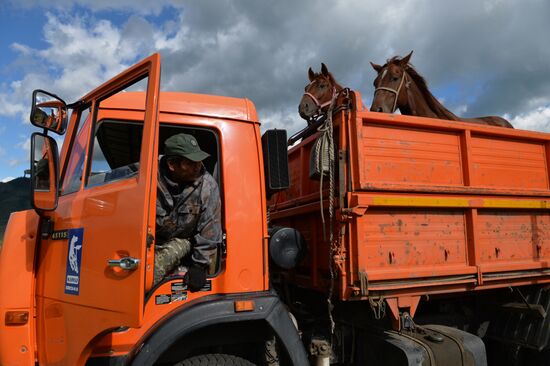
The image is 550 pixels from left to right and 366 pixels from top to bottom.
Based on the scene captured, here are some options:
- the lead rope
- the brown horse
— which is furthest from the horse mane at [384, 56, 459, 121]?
the lead rope

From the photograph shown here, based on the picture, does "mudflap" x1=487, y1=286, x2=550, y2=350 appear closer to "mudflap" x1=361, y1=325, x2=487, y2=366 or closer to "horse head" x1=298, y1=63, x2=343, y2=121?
"mudflap" x1=361, y1=325, x2=487, y2=366

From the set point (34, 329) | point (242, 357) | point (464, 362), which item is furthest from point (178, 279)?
point (464, 362)

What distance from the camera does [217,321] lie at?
2.44 metres

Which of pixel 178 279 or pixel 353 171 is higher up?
pixel 353 171

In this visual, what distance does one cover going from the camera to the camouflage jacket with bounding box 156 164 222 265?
2574mm

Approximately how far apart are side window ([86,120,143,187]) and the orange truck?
0.04ft

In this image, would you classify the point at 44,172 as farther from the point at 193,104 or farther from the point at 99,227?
the point at 193,104

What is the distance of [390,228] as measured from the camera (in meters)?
3.08

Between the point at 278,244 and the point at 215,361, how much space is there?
896 millimetres

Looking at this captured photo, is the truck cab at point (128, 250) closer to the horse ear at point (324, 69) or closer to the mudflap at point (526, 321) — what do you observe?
the mudflap at point (526, 321)

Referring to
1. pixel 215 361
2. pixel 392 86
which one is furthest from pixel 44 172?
pixel 392 86

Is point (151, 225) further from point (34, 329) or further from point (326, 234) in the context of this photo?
point (326, 234)

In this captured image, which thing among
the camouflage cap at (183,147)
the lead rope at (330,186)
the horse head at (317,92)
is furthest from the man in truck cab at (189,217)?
the horse head at (317,92)

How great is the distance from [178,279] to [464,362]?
218 cm
